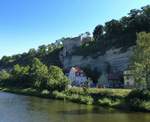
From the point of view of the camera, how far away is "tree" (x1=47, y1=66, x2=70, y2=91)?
266 feet

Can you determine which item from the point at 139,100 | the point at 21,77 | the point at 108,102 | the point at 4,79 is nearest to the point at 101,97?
the point at 108,102

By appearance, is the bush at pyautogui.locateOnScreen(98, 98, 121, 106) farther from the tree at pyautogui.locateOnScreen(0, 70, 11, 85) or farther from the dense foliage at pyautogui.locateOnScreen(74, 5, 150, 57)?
the tree at pyautogui.locateOnScreen(0, 70, 11, 85)

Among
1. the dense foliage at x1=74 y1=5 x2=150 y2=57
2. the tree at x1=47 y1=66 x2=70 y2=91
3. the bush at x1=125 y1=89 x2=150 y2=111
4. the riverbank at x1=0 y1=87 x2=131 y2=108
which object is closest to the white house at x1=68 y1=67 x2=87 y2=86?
the dense foliage at x1=74 y1=5 x2=150 y2=57

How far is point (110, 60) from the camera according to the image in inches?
3757

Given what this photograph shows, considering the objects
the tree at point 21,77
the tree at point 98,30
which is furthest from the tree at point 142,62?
the tree at point 98,30

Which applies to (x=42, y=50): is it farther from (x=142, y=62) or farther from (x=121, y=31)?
(x=142, y=62)

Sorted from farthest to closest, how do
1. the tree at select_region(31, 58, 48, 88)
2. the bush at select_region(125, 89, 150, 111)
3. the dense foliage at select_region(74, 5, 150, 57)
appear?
1. the dense foliage at select_region(74, 5, 150, 57)
2. the tree at select_region(31, 58, 48, 88)
3. the bush at select_region(125, 89, 150, 111)

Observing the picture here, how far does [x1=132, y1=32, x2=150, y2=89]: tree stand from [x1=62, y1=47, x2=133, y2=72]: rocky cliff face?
25824mm

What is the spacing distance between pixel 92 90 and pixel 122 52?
952 inches

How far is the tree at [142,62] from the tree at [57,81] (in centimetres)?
2672

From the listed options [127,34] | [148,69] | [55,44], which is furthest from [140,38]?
[55,44]

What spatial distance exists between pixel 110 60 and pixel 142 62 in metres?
38.3

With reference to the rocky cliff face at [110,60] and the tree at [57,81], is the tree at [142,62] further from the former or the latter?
the tree at [57,81]

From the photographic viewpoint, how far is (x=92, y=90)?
70.5 meters
